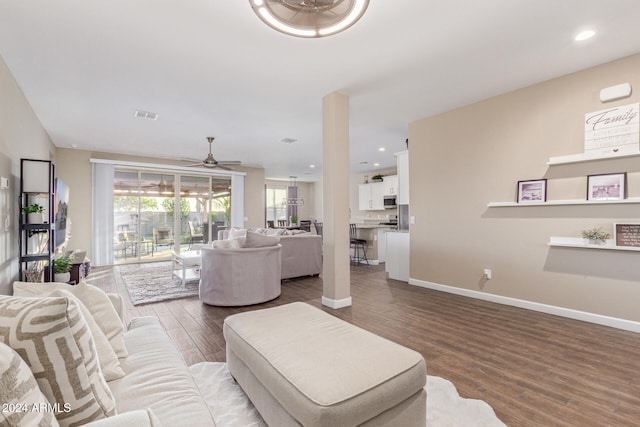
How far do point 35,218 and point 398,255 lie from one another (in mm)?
5084

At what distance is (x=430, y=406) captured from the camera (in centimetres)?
179

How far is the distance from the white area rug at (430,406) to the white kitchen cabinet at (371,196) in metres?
7.06

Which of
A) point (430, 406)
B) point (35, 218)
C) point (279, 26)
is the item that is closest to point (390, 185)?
point (279, 26)

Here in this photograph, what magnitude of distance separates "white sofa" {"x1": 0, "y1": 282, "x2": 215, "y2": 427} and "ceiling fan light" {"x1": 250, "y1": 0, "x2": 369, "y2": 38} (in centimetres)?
175

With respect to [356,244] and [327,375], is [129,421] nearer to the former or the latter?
[327,375]

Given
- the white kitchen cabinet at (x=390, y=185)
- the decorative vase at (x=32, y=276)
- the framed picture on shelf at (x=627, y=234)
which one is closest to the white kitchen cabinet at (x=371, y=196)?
the white kitchen cabinet at (x=390, y=185)

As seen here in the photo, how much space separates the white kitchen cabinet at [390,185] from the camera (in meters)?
8.47

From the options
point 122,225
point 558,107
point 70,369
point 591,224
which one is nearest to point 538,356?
point 591,224

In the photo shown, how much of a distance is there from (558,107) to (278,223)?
928 cm

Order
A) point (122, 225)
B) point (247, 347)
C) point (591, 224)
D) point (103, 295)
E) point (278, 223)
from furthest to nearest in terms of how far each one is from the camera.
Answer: point (278, 223)
point (122, 225)
point (591, 224)
point (247, 347)
point (103, 295)

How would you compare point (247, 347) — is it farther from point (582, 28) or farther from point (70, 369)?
point (582, 28)

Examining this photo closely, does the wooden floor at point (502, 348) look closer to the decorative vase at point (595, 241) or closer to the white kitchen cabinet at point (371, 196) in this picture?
the decorative vase at point (595, 241)

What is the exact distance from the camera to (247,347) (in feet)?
5.49

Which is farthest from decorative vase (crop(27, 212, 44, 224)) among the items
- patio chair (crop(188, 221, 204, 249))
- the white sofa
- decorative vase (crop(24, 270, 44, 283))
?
patio chair (crop(188, 221, 204, 249))
